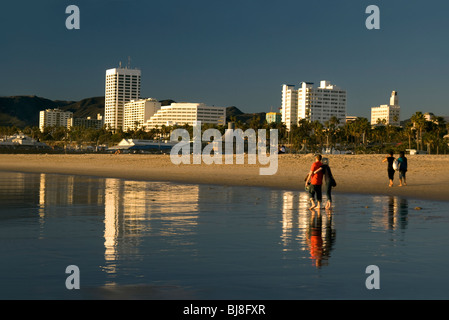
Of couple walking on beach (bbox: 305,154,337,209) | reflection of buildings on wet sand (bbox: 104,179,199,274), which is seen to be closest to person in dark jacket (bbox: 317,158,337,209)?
couple walking on beach (bbox: 305,154,337,209)

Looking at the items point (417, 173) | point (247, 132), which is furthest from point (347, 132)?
point (417, 173)

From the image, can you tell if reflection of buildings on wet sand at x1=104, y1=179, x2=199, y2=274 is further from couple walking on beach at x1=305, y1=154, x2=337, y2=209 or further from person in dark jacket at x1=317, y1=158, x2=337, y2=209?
person in dark jacket at x1=317, y1=158, x2=337, y2=209

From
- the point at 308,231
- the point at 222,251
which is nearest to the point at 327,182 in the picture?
the point at 308,231

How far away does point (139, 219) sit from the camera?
49.2 feet

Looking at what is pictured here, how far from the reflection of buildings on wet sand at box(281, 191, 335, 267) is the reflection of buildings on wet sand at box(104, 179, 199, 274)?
7.66 ft

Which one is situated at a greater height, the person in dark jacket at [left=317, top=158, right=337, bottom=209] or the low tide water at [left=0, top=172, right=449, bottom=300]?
the person in dark jacket at [left=317, top=158, right=337, bottom=209]

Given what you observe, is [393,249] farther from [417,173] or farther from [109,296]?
[417,173]

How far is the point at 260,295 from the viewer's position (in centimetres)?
698

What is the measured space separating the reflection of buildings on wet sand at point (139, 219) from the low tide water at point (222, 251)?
37mm

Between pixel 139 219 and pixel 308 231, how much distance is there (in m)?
4.59

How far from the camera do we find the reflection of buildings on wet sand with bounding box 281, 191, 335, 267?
408 inches

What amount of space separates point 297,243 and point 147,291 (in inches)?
184

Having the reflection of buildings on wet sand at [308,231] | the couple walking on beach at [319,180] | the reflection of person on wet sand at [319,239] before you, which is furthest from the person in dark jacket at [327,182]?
the reflection of person on wet sand at [319,239]

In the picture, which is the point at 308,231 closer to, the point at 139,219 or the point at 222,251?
the point at 222,251
